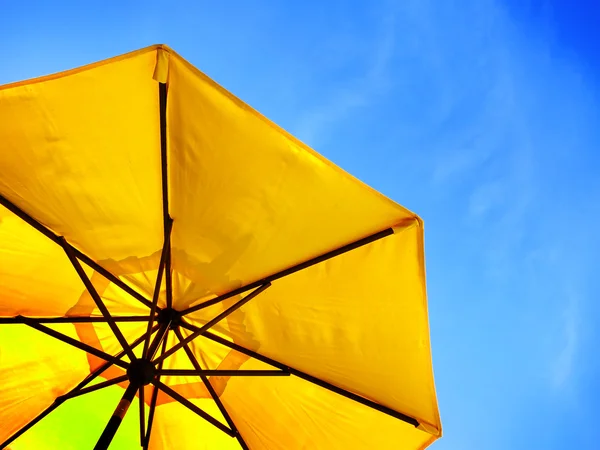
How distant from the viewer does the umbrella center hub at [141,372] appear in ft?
8.32

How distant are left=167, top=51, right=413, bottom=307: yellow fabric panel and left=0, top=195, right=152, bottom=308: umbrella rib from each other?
0.49 metres

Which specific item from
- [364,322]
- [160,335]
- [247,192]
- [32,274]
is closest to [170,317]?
[160,335]

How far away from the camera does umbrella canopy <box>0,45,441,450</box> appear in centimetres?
243

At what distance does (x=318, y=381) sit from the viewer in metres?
3.19

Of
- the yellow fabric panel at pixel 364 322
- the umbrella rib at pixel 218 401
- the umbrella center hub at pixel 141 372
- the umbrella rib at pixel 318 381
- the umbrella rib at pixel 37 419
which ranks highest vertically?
the yellow fabric panel at pixel 364 322

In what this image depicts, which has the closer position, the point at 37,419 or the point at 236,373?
the point at 236,373

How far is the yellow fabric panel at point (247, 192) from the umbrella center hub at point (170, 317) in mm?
478

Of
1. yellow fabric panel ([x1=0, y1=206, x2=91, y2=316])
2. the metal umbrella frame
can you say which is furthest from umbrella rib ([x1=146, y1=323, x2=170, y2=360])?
yellow fabric panel ([x1=0, y1=206, x2=91, y2=316])

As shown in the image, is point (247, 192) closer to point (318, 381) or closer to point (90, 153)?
point (90, 153)

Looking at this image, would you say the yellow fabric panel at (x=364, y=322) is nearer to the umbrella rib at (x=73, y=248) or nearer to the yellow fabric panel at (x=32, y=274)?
the umbrella rib at (x=73, y=248)

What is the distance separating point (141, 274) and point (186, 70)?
5.43 ft

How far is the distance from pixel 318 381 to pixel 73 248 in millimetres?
1886

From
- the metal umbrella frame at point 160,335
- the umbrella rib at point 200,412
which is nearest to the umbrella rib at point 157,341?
the metal umbrella frame at point 160,335

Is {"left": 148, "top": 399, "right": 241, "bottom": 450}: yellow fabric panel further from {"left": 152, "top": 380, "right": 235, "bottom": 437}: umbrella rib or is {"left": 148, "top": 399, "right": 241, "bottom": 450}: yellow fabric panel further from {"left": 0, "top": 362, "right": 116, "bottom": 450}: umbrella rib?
{"left": 0, "top": 362, "right": 116, "bottom": 450}: umbrella rib
